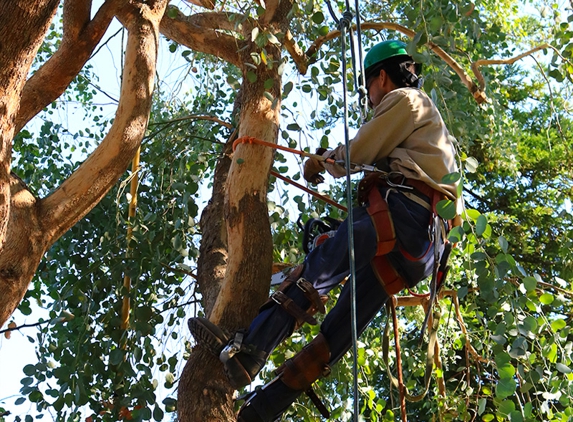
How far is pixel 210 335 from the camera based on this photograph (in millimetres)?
2320

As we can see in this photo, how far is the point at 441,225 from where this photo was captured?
2.58 m

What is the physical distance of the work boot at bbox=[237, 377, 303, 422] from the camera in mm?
2480

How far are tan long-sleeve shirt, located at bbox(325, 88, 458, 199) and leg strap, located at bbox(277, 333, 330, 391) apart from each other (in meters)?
0.59

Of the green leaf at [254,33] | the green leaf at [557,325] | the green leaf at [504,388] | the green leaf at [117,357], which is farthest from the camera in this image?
the green leaf at [117,357]

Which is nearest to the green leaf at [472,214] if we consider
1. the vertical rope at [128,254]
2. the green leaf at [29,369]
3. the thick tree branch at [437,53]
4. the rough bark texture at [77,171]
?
the rough bark texture at [77,171]

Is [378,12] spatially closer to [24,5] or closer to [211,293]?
[211,293]

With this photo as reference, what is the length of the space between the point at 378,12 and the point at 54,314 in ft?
8.48

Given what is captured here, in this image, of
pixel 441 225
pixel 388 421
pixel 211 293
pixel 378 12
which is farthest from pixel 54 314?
pixel 378 12

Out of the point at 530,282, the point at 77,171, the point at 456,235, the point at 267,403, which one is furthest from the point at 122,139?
the point at 530,282

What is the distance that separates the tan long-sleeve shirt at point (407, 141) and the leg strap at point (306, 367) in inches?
23.3

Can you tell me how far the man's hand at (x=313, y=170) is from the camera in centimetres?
273

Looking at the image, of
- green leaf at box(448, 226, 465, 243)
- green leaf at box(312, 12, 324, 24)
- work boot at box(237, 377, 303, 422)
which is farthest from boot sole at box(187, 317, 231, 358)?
green leaf at box(312, 12, 324, 24)

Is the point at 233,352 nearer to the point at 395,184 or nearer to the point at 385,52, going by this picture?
the point at 395,184

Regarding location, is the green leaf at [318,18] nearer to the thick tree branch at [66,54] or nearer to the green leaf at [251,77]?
the green leaf at [251,77]
